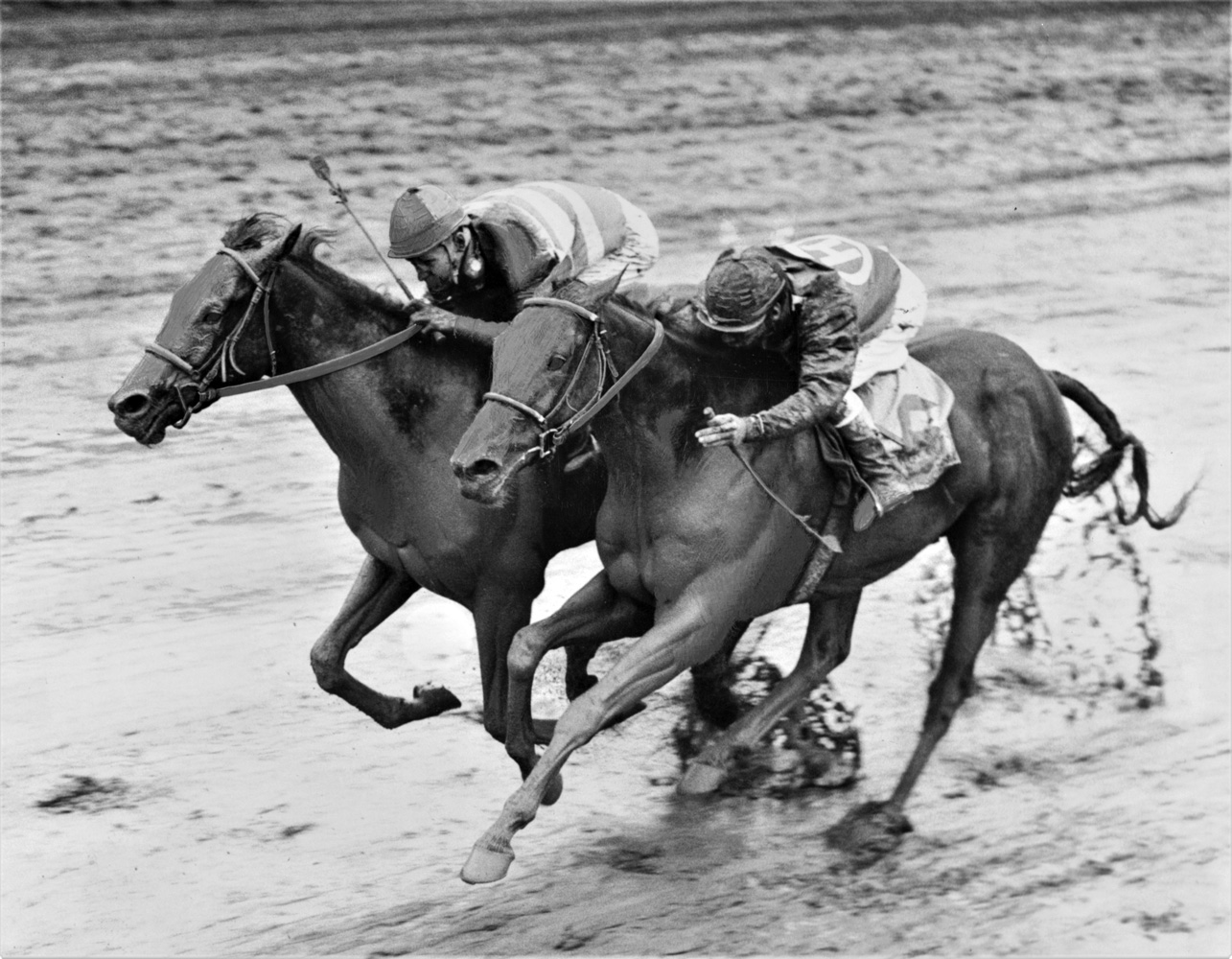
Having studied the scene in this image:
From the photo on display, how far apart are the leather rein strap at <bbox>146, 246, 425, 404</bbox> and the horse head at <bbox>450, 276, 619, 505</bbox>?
80 centimetres

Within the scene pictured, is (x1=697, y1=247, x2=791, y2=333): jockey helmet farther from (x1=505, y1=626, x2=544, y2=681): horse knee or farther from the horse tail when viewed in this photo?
the horse tail

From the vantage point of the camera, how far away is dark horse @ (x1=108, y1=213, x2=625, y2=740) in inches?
258

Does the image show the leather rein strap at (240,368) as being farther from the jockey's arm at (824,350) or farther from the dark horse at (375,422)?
the jockey's arm at (824,350)

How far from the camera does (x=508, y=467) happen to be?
595cm

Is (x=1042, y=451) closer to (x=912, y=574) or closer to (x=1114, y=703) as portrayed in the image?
(x=1114, y=703)

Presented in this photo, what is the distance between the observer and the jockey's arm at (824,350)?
654cm

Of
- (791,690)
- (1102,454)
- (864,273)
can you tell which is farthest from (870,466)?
(1102,454)

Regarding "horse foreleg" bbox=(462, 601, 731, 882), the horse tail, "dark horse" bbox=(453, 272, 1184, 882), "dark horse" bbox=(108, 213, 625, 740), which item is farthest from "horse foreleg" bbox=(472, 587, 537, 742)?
the horse tail

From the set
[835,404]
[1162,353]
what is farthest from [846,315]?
[1162,353]

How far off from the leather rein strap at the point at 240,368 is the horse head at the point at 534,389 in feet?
2.63

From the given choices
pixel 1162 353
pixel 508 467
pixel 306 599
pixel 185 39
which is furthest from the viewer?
pixel 185 39

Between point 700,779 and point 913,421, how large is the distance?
1373 millimetres

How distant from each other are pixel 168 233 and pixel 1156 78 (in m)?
7.91

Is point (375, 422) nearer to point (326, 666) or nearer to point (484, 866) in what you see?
point (326, 666)
